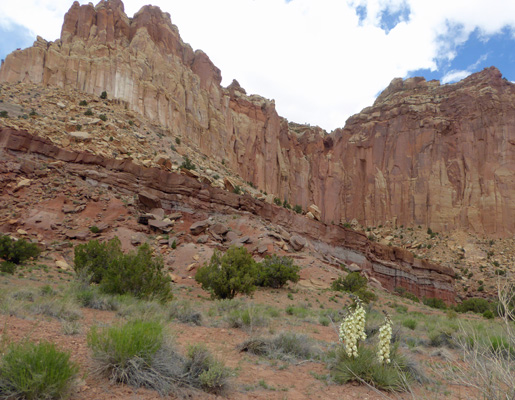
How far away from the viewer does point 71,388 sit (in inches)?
157

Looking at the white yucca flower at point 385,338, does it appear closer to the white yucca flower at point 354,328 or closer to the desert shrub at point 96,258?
the white yucca flower at point 354,328

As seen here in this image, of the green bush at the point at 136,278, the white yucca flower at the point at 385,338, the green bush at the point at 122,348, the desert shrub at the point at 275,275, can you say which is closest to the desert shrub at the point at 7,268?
the green bush at the point at 136,278

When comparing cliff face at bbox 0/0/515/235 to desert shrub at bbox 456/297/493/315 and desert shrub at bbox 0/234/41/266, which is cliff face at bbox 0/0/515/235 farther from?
desert shrub at bbox 0/234/41/266

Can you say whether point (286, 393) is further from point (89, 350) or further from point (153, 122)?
point (153, 122)

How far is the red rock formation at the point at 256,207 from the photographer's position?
2856cm

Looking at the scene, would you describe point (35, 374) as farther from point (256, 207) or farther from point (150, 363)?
point (256, 207)

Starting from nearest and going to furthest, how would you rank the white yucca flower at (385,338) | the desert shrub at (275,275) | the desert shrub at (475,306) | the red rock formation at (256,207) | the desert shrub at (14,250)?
the white yucca flower at (385,338), the desert shrub at (14,250), the desert shrub at (275,275), the red rock formation at (256,207), the desert shrub at (475,306)

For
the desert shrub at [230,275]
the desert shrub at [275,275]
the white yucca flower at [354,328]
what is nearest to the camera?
the white yucca flower at [354,328]

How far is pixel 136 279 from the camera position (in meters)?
12.9

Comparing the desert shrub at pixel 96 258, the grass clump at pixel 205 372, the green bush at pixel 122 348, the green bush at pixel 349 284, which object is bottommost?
the green bush at pixel 349 284

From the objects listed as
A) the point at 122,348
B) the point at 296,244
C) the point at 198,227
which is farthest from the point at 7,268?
the point at 296,244

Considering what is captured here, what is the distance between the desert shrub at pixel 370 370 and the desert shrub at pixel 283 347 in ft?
3.60

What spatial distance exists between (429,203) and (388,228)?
27.3ft

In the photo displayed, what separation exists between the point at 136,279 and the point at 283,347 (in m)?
7.13
